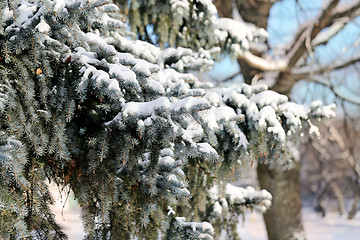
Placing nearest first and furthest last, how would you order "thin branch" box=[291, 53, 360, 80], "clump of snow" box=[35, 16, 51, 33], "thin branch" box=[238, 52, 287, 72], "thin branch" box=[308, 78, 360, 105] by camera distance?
1. "clump of snow" box=[35, 16, 51, 33]
2. "thin branch" box=[238, 52, 287, 72]
3. "thin branch" box=[291, 53, 360, 80]
4. "thin branch" box=[308, 78, 360, 105]

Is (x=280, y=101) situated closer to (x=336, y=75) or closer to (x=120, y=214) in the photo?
(x=120, y=214)

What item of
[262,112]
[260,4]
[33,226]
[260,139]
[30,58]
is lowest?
[33,226]

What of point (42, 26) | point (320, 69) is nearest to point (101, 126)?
point (42, 26)

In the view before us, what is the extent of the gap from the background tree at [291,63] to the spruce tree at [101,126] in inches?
120

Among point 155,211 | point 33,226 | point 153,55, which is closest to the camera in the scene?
point 33,226

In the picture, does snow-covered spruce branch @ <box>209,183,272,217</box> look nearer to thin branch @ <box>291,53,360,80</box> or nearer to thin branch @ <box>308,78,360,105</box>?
thin branch @ <box>291,53,360,80</box>

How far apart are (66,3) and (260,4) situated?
574cm

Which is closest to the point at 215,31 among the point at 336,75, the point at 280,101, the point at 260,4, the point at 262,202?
the point at 280,101

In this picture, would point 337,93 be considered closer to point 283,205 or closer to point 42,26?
point 283,205

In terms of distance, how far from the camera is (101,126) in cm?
201

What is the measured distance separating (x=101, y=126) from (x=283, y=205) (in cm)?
465

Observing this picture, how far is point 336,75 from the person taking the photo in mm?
7695

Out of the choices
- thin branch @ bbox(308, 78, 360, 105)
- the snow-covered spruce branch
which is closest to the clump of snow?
the snow-covered spruce branch

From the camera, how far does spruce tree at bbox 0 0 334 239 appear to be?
169 centimetres
